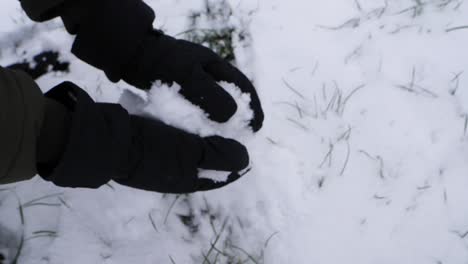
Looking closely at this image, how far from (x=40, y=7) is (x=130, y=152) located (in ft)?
1.25

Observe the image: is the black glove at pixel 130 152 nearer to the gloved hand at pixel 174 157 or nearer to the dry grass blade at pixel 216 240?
the gloved hand at pixel 174 157

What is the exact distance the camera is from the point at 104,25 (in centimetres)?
94

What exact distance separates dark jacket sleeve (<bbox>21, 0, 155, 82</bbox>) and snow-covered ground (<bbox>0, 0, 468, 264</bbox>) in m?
0.12

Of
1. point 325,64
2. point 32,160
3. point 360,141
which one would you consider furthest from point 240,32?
point 32,160

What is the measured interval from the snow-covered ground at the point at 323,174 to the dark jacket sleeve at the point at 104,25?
120mm

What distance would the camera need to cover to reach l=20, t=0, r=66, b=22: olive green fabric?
88cm

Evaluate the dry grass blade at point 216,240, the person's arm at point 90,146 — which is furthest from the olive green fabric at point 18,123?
the dry grass blade at point 216,240

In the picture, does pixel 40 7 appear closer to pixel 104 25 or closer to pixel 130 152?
pixel 104 25

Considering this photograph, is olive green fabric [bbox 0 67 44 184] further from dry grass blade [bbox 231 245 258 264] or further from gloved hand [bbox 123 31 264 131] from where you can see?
dry grass blade [bbox 231 245 258 264]

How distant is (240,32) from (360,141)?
1.67ft

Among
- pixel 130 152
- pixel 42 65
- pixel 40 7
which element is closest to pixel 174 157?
pixel 130 152

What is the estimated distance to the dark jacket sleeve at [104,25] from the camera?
0.92m

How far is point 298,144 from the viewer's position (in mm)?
1110

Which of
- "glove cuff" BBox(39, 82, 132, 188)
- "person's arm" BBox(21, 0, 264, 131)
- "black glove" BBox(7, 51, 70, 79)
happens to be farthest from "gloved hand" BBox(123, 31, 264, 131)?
"black glove" BBox(7, 51, 70, 79)
